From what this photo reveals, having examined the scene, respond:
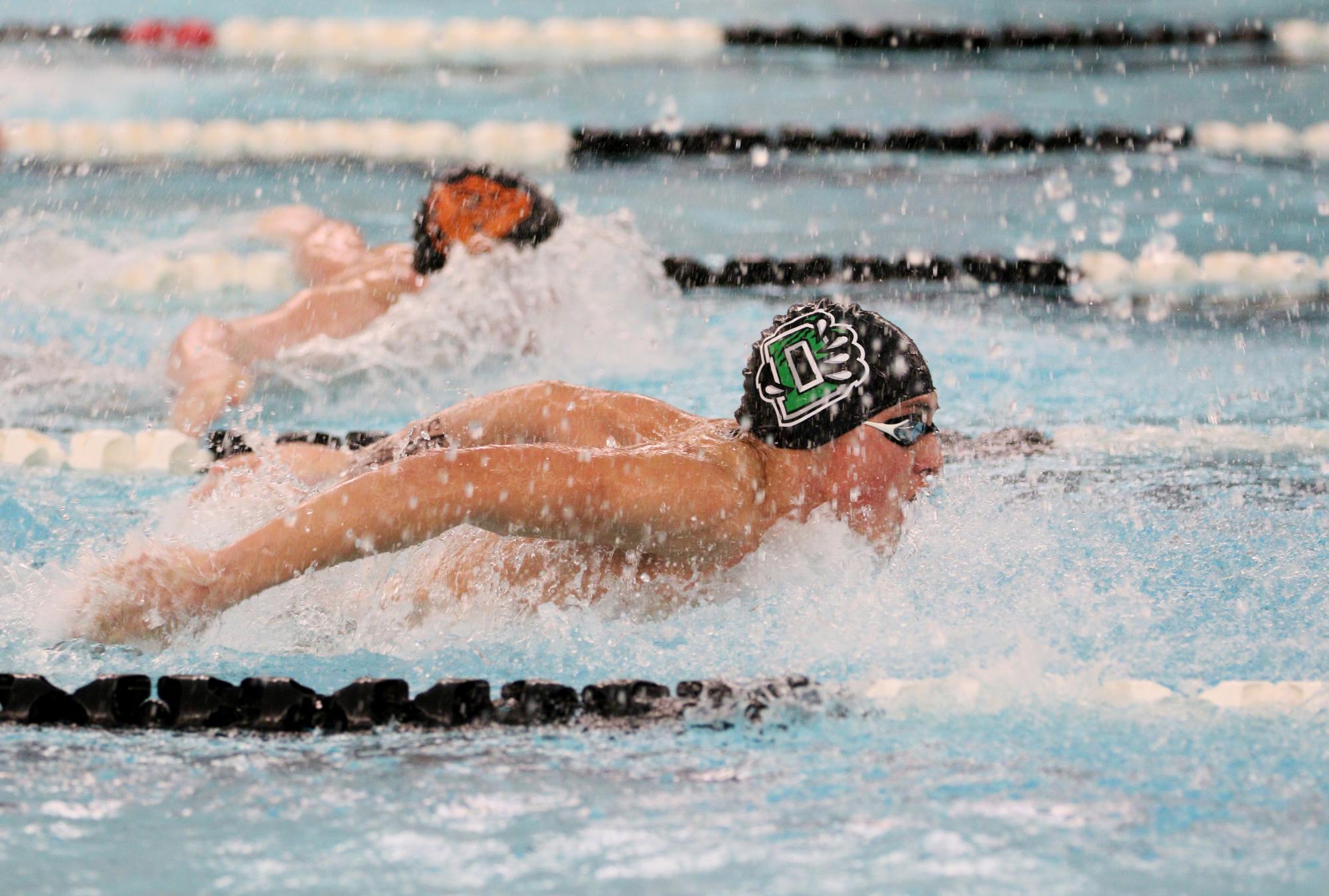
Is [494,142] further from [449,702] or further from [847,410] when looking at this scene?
[449,702]

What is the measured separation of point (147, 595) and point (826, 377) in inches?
41.2

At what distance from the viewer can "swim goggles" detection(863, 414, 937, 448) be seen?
7.34ft

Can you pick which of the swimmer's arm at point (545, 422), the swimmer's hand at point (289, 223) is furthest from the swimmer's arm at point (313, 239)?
the swimmer's arm at point (545, 422)

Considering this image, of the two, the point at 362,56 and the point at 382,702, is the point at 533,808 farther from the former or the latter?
the point at 362,56

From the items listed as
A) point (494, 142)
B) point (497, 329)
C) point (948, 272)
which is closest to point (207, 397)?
point (497, 329)

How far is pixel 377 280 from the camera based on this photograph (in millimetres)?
4512

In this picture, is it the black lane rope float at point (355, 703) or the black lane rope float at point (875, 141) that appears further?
the black lane rope float at point (875, 141)

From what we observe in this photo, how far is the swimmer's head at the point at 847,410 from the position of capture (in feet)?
7.30

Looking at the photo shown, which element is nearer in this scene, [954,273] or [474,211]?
[474,211]

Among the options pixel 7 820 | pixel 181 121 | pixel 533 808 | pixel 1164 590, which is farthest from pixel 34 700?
pixel 181 121

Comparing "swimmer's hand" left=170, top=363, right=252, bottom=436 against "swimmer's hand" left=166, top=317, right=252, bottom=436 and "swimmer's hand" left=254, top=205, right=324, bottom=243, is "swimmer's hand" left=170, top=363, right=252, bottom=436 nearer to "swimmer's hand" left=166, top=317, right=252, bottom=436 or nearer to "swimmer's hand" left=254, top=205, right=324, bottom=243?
"swimmer's hand" left=166, top=317, right=252, bottom=436

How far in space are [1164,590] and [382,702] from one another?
1.47 meters

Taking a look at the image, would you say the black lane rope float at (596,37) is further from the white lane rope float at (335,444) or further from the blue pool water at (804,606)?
the white lane rope float at (335,444)

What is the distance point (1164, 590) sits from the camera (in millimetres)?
2650
